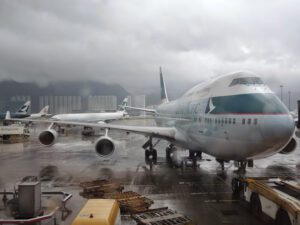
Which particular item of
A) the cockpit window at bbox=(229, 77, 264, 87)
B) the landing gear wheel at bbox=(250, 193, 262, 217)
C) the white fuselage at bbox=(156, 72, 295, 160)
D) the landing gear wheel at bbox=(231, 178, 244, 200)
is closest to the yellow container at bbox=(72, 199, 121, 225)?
the landing gear wheel at bbox=(250, 193, 262, 217)

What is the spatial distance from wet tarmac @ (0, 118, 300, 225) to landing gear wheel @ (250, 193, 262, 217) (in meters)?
0.23

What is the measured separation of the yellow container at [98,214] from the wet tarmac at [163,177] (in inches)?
88.2

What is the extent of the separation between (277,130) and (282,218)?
8.25 feet

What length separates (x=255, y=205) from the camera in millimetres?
9656

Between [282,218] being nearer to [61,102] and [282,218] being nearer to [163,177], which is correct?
[163,177]

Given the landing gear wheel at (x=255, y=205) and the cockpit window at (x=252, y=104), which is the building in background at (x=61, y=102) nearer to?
the cockpit window at (x=252, y=104)

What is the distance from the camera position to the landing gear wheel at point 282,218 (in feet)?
25.6

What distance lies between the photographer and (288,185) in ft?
31.9

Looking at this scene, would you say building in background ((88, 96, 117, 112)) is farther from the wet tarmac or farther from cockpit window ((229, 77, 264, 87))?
cockpit window ((229, 77, 264, 87))

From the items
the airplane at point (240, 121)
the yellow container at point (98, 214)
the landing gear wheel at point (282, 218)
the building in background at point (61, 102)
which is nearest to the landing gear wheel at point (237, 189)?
the airplane at point (240, 121)

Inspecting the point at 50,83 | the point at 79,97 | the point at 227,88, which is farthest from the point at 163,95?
the point at 50,83

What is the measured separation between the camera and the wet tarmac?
33.0 feet

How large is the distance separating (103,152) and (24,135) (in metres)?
25.3

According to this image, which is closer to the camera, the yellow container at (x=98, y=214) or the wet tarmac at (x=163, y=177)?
the yellow container at (x=98, y=214)
